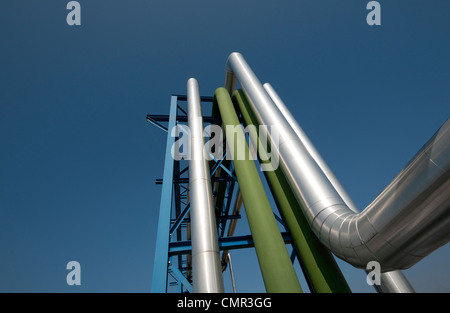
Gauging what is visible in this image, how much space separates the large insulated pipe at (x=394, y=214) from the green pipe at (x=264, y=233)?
0.82 m

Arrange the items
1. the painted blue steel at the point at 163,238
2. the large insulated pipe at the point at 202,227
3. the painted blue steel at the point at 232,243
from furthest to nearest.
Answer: the painted blue steel at the point at 232,243 < the painted blue steel at the point at 163,238 < the large insulated pipe at the point at 202,227

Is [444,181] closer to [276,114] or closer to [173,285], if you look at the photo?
[276,114]

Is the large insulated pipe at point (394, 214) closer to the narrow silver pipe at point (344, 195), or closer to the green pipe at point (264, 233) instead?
the green pipe at point (264, 233)

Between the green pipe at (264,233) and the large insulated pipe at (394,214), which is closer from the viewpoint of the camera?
the large insulated pipe at (394,214)

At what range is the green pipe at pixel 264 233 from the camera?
3699 millimetres

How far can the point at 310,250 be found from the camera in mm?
4285

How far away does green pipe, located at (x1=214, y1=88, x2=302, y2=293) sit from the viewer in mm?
3699

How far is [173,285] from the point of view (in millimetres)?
17047

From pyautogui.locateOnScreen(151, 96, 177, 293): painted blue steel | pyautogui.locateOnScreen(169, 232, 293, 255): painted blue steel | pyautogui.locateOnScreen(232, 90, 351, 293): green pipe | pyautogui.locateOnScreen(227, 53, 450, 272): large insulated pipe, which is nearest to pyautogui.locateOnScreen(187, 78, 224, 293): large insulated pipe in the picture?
pyautogui.locateOnScreen(151, 96, 177, 293): painted blue steel

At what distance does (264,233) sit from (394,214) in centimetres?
232

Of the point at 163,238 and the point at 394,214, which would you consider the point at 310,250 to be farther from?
the point at 163,238

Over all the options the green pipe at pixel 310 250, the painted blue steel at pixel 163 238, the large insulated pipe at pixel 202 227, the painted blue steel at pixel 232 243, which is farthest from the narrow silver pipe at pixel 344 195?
the painted blue steel at pixel 163 238
